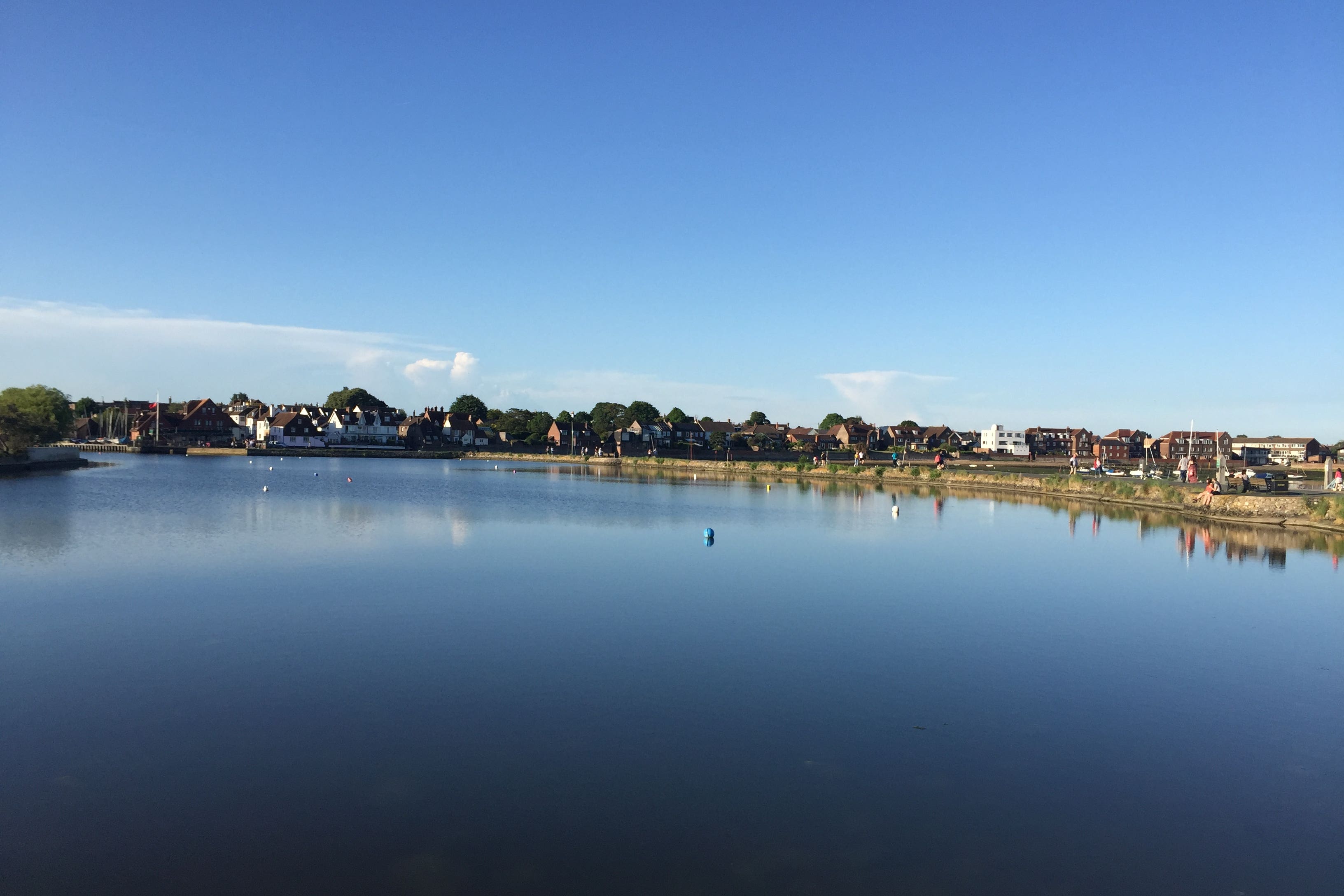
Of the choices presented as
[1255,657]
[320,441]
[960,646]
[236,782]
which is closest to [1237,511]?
[1255,657]

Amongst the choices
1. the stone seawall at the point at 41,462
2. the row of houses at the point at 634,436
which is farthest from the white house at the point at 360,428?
the stone seawall at the point at 41,462

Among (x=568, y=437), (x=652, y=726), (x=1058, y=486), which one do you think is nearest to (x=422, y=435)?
(x=568, y=437)

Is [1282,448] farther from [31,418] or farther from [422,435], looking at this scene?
[31,418]

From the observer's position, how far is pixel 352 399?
149 meters

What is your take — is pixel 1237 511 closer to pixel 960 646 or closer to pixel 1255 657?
pixel 1255 657

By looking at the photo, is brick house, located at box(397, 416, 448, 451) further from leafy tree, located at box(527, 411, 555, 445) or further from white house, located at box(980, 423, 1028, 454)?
white house, located at box(980, 423, 1028, 454)

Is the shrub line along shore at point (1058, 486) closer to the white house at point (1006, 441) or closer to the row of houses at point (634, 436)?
the row of houses at point (634, 436)

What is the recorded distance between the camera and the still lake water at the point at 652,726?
6.98 metres

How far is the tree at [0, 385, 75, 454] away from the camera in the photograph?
2382 inches

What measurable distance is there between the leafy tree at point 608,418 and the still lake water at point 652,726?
11807cm

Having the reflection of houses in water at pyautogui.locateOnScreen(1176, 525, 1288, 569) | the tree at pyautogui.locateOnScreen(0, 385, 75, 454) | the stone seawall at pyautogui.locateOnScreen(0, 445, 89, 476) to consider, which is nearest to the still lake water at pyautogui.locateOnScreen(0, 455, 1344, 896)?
the reflection of houses in water at pyautogui.locateOnScreen(1176, 525, 1288, 569)

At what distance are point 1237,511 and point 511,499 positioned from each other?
35.7 m

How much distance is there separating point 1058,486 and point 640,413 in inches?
3774

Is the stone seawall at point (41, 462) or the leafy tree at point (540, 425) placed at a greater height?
the leafy tree at point (540, 425)
